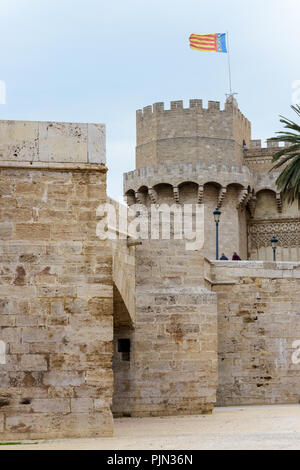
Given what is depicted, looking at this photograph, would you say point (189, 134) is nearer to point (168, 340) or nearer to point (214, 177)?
point (214, 177)

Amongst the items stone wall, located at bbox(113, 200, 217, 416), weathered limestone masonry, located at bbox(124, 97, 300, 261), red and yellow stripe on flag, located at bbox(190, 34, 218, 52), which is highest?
red and yellow stripe on flag, located at bbox(190, 34, 218, 52)

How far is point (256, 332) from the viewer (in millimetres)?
17219

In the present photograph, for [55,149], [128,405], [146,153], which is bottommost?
[128,405]

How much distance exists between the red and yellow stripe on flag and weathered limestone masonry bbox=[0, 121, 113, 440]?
72.4ft

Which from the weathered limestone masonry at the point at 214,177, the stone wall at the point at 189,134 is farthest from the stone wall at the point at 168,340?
the stone wall at the point at 189,134

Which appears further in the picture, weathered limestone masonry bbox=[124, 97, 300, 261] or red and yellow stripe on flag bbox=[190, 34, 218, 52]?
red and yellow stripe on flag bbox=[190, 34, 218, 52]

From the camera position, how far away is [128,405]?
44.1 feet

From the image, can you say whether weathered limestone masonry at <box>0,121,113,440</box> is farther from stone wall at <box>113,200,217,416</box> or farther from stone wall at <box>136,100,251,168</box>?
stone wall at <box>136,100,251,168</box>

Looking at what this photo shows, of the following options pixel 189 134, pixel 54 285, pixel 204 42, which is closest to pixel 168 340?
pixel 54 285

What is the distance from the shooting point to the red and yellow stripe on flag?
101 ft

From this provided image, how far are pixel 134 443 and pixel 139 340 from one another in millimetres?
5088

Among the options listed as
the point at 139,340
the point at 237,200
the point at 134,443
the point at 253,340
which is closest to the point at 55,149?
the point at 134,443

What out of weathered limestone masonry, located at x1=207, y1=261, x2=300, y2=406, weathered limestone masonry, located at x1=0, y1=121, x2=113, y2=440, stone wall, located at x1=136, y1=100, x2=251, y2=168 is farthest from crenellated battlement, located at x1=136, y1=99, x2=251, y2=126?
weathered limestone masonry, located at x1=0, y1=121, x2=113, y2=440
